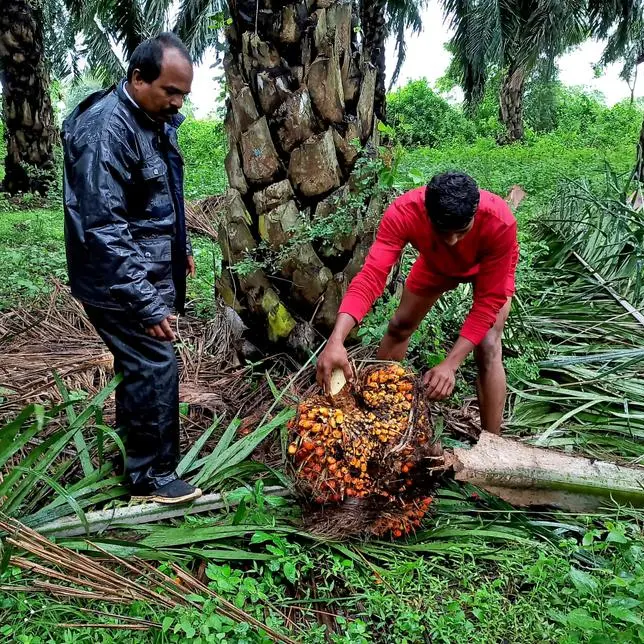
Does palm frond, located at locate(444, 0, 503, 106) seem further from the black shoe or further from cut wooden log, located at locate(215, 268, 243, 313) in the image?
the black shoe

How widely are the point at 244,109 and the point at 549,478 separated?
7.35 ft

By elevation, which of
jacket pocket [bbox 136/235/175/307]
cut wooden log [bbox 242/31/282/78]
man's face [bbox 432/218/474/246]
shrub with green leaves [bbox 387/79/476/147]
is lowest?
jacket pocket [bbox 136/235/175/307]

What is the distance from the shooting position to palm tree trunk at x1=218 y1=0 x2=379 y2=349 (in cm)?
302

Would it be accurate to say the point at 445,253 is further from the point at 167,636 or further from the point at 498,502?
the point at 167,636

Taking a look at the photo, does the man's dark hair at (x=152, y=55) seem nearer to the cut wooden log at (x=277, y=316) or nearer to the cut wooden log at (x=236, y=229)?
the cut wooden log at (x=236, y=229)

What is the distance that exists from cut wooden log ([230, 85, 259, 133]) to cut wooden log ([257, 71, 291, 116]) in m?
0.06

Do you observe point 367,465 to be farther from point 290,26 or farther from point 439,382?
point 290,26

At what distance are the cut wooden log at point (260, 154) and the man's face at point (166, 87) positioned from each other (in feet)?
2.43

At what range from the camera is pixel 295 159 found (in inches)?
120

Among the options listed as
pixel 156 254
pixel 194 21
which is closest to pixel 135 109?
pixel 156 254

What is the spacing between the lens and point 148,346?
2354mm

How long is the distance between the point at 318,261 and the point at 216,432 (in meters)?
0.99

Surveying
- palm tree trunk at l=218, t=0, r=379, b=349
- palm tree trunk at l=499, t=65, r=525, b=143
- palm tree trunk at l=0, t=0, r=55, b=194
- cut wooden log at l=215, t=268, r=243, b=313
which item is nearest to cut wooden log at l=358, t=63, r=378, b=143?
palm tree trunk at l=218, t=0, r=379, b=349

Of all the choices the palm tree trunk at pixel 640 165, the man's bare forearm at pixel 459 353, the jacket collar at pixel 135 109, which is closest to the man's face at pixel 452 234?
the man's bare forearm at pixel 459 353
